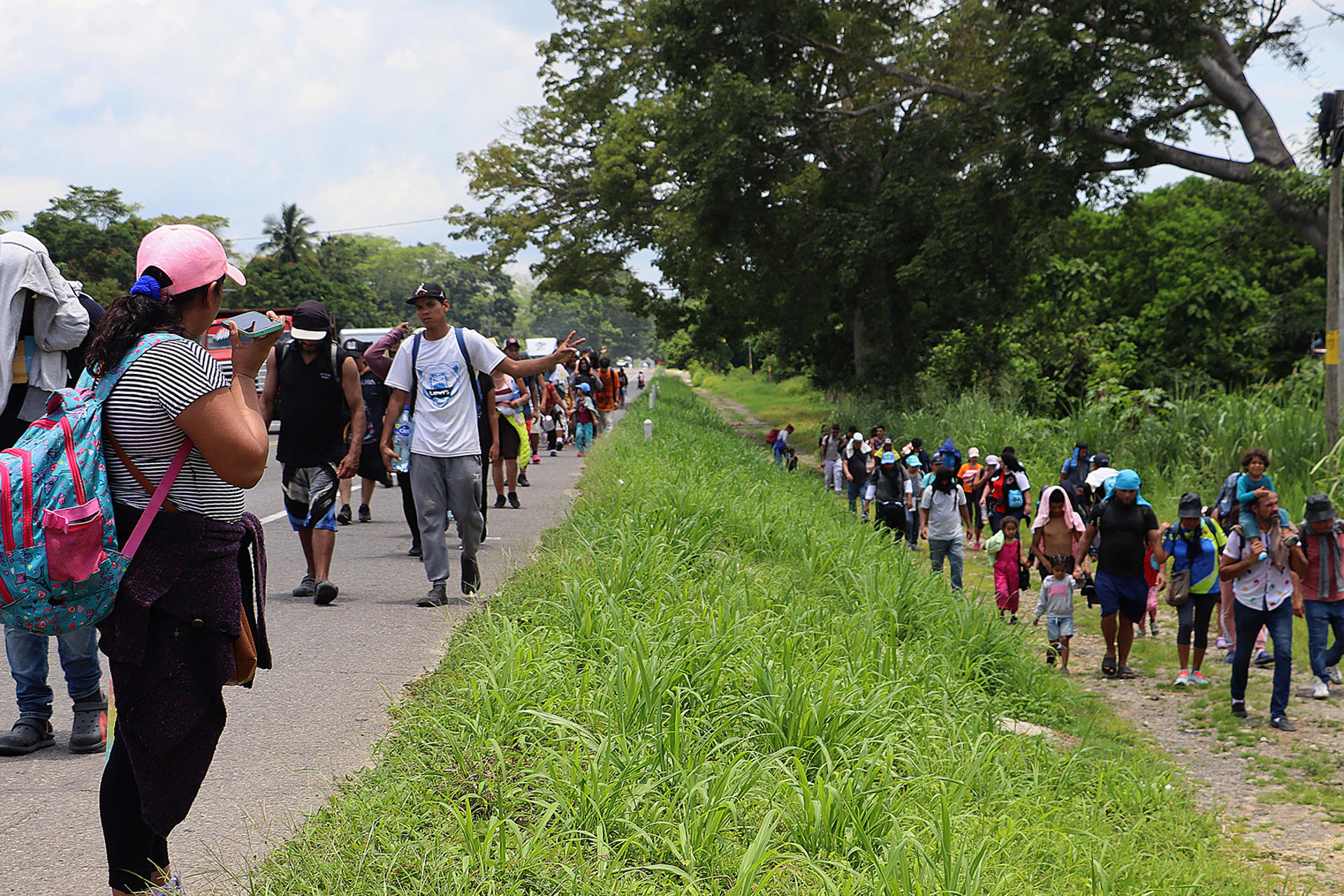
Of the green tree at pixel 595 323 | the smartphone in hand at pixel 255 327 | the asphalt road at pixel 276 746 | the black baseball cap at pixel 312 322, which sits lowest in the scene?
the asphalt road at pixel 276 746

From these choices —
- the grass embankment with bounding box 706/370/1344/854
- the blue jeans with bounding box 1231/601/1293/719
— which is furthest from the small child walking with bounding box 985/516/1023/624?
the blue jeans with bounding box 1231/601/1293/719

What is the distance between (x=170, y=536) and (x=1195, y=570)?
347 inches

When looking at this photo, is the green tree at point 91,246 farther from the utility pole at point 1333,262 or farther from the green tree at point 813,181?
the utility pole at point 1333,262

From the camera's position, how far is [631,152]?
34.0m

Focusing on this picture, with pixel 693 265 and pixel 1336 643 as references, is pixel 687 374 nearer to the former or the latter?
pixel 693 265

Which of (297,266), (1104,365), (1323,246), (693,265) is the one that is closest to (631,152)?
(693,265)

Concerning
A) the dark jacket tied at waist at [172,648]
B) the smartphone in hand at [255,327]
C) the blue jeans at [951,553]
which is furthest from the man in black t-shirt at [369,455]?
the dark jacket tied at waist at [172,648]

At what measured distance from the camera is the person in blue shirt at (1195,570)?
369 inches

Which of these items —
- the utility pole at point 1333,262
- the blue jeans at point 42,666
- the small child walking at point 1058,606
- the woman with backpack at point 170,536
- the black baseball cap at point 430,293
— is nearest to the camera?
the woman with backpack at point 170,536

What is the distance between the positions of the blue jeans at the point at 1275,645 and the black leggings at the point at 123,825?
7.97 metres

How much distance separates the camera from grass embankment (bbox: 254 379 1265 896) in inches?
129

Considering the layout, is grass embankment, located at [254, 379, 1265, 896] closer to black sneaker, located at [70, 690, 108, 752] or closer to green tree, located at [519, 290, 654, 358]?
black sneaker, located at [70, 690, 108, 752]

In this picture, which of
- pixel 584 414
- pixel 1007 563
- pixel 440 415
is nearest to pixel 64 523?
pixel 440 415

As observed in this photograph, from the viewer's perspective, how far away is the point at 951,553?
1199cm
